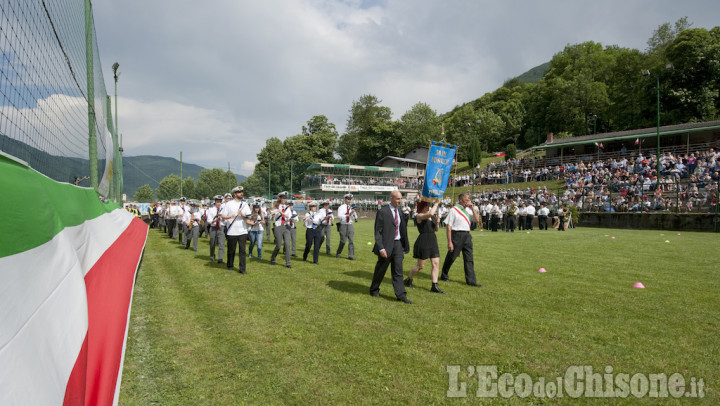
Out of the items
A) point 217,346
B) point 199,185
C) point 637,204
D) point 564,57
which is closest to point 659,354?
point 217,346

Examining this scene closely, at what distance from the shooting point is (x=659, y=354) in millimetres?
4492

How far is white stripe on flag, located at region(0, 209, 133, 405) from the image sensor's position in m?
1.54

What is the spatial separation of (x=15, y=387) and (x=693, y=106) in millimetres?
62390

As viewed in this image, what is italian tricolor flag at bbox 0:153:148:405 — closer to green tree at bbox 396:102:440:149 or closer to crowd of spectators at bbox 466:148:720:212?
crowd of spectators at bbox 466:148:720:212

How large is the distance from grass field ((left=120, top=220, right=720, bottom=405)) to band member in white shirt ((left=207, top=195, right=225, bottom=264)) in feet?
6.97

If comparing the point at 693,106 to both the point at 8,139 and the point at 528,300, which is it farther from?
the point at 8,139

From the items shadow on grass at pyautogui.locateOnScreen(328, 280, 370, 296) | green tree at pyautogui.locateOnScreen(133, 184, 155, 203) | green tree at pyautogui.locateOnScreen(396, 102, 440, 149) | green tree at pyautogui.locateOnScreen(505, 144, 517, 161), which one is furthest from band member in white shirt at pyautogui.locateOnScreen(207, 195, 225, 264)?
green tree at pyautogui.locateOnScreen(133, 184, 155, 203)

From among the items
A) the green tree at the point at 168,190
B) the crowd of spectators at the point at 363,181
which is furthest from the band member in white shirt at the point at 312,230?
the green tree at the point at 168,190

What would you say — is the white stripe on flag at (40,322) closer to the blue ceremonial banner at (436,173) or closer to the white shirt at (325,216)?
the blue ceremonial banner at (436,173)

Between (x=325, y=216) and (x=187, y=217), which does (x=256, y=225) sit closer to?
(x=325, y=216)

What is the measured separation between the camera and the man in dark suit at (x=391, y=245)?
7.00m

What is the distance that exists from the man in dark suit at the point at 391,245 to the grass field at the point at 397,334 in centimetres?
30

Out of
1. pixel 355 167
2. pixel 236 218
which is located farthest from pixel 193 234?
pixel 355 167

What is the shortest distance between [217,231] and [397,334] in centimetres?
835
